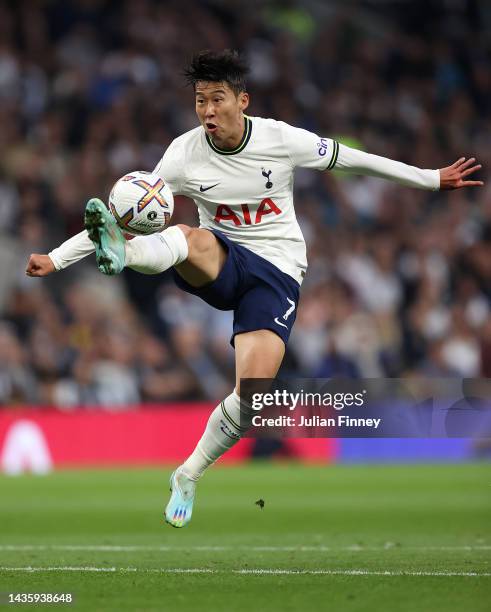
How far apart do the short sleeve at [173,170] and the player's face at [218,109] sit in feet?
0.82

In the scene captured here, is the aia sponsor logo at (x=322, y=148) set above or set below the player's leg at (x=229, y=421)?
above

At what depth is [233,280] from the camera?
7.49 metres

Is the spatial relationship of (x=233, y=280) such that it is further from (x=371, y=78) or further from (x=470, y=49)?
(x=470, y=49)

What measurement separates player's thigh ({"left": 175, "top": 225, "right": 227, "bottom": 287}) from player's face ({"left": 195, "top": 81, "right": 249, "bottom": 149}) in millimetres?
684

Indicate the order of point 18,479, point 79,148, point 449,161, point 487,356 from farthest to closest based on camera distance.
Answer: point 449,161 → point 79,148 → point 487,356 → point 18,479

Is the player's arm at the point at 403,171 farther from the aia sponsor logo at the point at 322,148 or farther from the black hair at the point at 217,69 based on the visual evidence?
the black hair at the point at 217,69

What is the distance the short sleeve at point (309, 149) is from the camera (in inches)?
303

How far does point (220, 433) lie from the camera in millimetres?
7742

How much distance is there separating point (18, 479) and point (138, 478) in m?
1.52

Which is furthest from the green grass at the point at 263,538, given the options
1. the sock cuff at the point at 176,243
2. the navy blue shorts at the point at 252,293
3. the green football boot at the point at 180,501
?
the sock cuff at the point at 176,243

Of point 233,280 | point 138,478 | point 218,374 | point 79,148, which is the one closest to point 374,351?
point 218,374

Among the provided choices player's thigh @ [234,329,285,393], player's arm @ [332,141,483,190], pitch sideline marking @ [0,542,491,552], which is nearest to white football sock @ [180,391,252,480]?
player's thigh @ [234,329,285,393]

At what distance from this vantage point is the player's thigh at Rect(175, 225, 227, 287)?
7.15m

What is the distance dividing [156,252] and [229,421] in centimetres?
143
